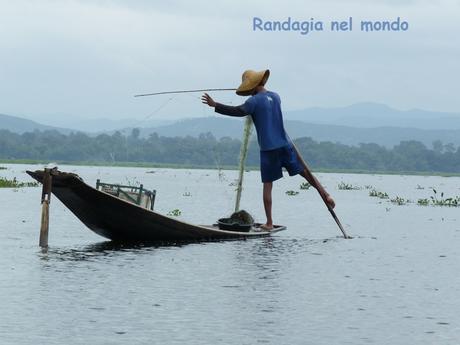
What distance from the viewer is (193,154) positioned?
184625 millimetres

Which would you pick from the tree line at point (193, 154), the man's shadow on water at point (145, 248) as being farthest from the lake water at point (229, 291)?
the tree line at point (193, 154)

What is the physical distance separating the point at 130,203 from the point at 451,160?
592 ft

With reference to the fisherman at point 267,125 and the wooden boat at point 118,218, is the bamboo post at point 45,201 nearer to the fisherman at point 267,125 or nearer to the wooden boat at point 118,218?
the wooden boat at point 118,218

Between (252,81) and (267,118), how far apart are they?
98 centimetres

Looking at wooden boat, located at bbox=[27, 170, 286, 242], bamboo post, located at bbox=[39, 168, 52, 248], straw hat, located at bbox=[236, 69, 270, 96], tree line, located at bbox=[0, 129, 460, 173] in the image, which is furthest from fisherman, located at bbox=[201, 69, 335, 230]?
tree line, located at bbox=[0, 129, 460, 173]

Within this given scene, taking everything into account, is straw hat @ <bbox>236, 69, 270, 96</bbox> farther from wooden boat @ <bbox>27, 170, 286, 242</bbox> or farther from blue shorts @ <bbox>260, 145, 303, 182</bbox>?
wooden boat @ <bbox>27, 170, 286, 242</bbox>

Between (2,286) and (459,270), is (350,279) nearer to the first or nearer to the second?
(459,270)

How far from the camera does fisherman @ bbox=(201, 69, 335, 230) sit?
23281mm

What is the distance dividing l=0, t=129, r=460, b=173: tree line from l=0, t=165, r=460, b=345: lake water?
147 meters

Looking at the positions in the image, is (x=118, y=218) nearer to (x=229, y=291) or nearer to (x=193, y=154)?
(x=229, y=291)

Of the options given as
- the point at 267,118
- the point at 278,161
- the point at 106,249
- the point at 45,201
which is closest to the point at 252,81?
the point at 267,118

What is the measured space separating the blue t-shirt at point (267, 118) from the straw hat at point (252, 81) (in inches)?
9.8

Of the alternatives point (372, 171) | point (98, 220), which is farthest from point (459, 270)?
point (372, 171)

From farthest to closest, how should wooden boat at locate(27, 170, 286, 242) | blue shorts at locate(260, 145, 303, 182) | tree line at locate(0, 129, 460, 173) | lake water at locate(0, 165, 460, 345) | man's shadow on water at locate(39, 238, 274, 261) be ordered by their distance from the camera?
tree line at locate(0, 129, 460, 173) < blue shorts at locate(260, 145, 303, 182) < man's shadow on water at locate(39, 238, 274, 261) < wooden boat at locate(27, 170, 286, 242) < lake water at locate(0, 165, 460, 345)
